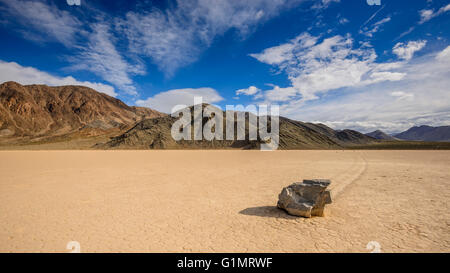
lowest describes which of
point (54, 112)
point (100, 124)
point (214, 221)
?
point (214, 221)

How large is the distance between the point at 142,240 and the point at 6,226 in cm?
406

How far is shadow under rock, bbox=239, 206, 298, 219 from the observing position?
613cm

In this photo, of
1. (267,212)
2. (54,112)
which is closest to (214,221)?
(267,212)

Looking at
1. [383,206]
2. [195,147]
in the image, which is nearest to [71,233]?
[383,206]

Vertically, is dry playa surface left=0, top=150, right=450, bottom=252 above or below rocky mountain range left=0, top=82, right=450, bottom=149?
below

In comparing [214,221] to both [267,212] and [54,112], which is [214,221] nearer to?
[267,212]

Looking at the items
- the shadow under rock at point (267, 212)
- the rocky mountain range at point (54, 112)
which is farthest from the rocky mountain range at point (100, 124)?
the shadow under rock at point (267, 212)

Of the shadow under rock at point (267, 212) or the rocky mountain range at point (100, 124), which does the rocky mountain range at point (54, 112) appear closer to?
the rocky mountain range at point (100, 124)

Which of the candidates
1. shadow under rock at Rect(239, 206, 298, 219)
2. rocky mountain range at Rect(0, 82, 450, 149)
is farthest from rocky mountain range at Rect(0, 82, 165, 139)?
shadow under rock at Rect(239, 206, 298, 219)

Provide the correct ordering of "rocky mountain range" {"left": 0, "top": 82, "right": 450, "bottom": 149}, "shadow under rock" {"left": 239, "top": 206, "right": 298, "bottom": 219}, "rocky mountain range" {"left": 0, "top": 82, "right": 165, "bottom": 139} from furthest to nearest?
"rocky mountain range" {"left": 0, "top": 82, "right": 165, "bottom": 139}, "rocky mountain range" {"left": 0, "top": 82, "right": 450, "bottom": 149}, "shadow under rock" {"left": 239, "top": 206, "right": 298, "bottom": 219}

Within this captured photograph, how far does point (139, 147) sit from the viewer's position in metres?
65.0

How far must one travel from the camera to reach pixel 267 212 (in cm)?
646

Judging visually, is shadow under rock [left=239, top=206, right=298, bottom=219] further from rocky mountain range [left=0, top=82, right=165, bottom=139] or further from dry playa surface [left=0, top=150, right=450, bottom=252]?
rocky mountain range [left=0, top=82, right=165, bottom=139]
